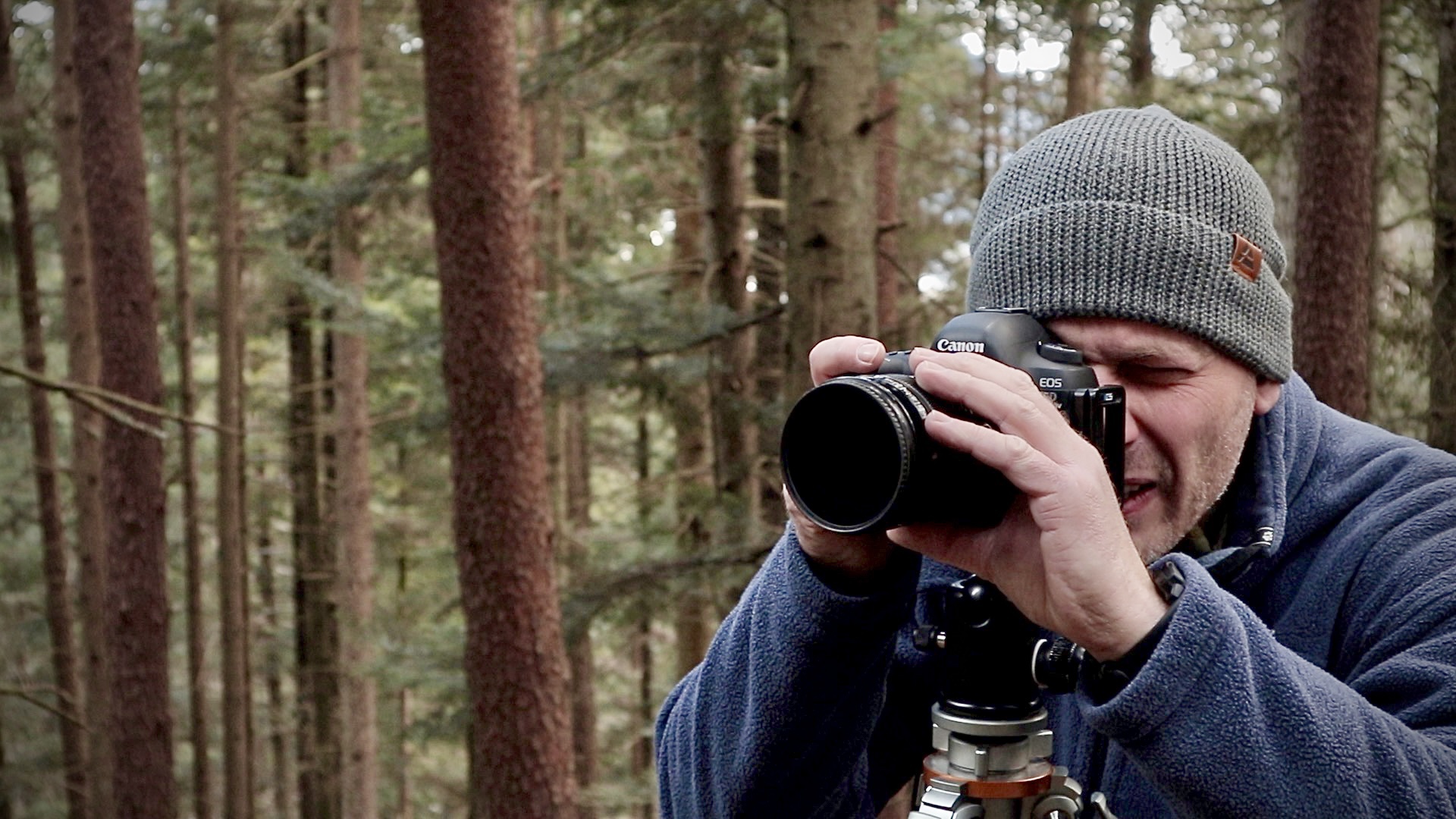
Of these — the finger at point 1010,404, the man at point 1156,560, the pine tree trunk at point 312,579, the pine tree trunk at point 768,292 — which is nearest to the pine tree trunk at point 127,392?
the pine tree trunk at point 768,292

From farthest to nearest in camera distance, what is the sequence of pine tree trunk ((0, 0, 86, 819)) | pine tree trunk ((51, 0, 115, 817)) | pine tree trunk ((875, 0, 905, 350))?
pine tree trunk ((0, 0, 86, 819)), pine tree trunk ((51, 0, 115, 817)), pine tree trunk ((875, 0, 905, 350))

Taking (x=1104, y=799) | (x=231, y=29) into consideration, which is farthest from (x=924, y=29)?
(x=1104, y=799)

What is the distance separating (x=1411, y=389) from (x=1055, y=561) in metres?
5.14

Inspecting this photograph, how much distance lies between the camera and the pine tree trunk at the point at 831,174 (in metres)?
4.53

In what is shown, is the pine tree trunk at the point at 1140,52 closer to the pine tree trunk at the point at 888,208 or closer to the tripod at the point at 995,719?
the pine tree trunk at the point at 888,208

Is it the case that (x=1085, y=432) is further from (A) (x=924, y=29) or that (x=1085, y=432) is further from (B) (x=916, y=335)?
(B) (x=916, y=335)

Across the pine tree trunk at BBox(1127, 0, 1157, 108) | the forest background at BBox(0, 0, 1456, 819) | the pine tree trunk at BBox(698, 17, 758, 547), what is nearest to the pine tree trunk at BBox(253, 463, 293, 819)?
the forest background at BBox(0, 0, 1456, 819)

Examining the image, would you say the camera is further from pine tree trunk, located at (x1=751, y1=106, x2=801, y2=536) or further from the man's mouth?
pine tree trunk, located at (x1=751, y1=106, x2=801, y2=536)

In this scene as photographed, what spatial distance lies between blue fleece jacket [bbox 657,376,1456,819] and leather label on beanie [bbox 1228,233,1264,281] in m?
0.20

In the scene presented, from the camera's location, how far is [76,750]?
12695 mm

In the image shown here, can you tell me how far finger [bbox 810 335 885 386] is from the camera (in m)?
1.73

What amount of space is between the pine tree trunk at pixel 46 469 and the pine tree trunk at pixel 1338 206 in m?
10.00

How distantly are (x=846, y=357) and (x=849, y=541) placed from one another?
251 millimetres

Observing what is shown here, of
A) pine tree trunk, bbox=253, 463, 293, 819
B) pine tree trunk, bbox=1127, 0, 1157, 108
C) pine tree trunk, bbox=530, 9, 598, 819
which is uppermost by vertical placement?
pine tree trunk, bbox=1127, 0, 1157, 108
